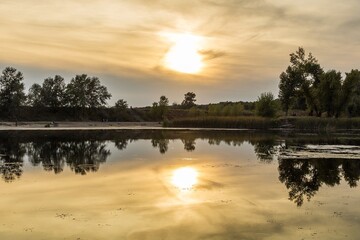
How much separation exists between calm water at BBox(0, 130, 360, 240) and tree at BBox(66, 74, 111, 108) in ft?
303

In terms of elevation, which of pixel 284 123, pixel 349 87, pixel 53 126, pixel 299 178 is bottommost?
pixel 299 178

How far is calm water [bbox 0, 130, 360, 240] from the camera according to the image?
40.2 ft

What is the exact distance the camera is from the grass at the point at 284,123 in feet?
255

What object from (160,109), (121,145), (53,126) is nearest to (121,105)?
(160,109)

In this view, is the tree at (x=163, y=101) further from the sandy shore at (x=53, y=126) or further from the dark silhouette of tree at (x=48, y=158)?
the dark silhouette of tree at (x=48, y=158)

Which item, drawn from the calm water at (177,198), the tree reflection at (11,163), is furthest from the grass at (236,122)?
the tree reflection at (11,163)

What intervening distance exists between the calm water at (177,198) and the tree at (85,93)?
92324 mm

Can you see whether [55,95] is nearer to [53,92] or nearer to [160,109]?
[53,92]

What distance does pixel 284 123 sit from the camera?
82062 mm

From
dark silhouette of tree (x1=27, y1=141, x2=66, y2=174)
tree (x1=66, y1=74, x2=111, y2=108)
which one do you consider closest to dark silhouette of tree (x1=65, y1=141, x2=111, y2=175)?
dark silhouette of tree (x1=27, y1=141, x2=66, y2=174)

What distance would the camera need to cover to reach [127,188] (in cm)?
1870

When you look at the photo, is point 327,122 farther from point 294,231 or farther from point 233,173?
point 294,231

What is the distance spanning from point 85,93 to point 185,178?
347 ft

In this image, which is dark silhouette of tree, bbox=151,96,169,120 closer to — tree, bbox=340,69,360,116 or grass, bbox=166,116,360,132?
grass, bbox=166,116,360,132
